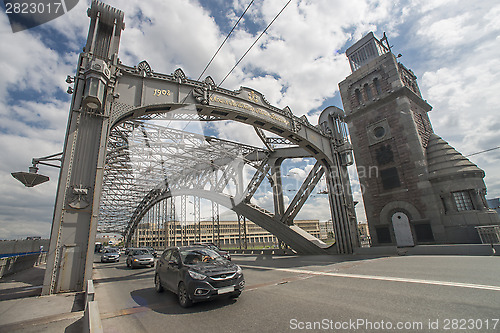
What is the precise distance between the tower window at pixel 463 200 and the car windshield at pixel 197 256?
1816 cm

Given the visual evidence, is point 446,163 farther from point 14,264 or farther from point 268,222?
point 14,264

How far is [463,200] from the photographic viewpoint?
16.3m

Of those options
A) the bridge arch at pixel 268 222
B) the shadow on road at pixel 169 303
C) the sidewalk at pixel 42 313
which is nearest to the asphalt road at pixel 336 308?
the shadow on road at pixel 169 303

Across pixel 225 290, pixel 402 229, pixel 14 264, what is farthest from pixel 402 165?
pixel 14 264

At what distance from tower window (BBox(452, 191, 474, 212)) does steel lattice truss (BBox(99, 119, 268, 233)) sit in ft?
52.4

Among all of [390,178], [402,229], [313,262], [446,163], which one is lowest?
[313,262]

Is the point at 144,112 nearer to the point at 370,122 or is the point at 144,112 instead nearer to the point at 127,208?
the point at 370,122

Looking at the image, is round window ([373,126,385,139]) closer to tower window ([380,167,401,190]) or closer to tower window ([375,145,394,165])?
tower window ([375,145,394,165])

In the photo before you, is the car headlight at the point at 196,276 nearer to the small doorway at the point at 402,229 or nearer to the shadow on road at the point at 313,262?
the shadow on road at the point at 313,262

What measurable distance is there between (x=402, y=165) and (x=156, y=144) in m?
21.7

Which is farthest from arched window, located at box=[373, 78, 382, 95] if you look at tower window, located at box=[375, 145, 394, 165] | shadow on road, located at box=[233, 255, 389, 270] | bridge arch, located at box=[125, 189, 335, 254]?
bridge arch, located at box=[125, 189, 335, 254]

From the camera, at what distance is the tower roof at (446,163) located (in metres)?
16.2

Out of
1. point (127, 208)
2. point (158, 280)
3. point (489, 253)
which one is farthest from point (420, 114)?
point (127, 208)

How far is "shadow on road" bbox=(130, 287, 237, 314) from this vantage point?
5.58 m
